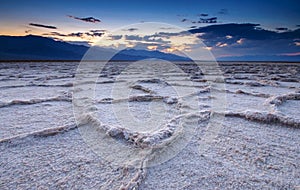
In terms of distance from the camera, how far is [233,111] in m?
1.90

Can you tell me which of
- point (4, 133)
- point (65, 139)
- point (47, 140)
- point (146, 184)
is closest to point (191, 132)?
point (146, 184)

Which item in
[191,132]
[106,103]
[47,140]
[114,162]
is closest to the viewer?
[114,162]

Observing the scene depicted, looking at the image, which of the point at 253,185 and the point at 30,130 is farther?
the point at 30,130

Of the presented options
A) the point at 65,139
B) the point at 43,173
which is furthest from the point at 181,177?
the point at 65,139

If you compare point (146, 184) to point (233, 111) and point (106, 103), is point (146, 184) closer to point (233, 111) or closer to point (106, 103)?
point (233, 111)

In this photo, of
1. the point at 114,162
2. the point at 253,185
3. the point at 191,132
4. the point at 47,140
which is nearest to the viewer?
the point at 253,185

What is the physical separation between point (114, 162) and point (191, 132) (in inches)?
23.1

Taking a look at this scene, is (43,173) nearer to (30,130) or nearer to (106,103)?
(30,130)

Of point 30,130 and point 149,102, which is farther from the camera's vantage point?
point 149,102

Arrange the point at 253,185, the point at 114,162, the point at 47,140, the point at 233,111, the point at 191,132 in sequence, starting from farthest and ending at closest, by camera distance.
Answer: the point at 233,111, the point at 191,132, the point at 47,140, the point at 114,162, the point at 253,185

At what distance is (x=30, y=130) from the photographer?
144 centimetres

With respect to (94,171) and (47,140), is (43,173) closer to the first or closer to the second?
(94,171)

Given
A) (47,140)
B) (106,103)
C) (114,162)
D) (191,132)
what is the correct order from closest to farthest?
1. (114,162)
2. (47,140)
3. (191,132)
4. (106,103)

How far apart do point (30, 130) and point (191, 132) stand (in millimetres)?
1070
